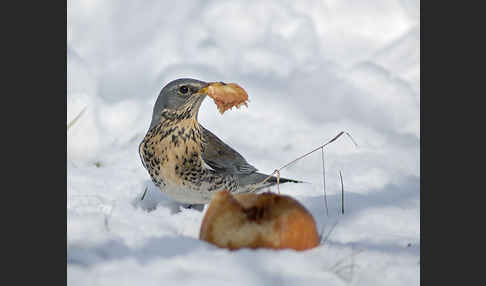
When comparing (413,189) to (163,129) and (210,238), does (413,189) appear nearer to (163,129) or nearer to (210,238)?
(163,129)

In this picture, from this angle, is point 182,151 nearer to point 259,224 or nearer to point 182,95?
point 182,95

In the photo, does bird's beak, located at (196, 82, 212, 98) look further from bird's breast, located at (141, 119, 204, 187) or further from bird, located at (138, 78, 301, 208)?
bird's breast, located at (141, 119, 204, 187)

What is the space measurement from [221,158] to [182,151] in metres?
0.33

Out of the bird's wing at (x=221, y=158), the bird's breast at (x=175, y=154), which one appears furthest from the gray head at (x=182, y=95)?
the bird's wing at (x=221, y=158)

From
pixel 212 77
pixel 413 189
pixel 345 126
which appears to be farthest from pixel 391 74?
pixel 413 189

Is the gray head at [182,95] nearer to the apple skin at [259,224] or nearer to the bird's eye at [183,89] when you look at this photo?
the bird's eye at [183,89]

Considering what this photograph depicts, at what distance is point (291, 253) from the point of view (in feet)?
10.7

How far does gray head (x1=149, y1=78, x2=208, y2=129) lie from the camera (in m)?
4.55

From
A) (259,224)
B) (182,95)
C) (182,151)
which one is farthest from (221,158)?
(259,224)

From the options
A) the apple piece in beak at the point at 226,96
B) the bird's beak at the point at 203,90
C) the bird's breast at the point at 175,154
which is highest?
the bird's beak at the point at 203,90

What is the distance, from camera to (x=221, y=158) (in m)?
4.80

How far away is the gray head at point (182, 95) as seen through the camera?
4551mm

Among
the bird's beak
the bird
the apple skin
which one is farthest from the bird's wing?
the apple skin

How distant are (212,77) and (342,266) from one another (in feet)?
12.6
